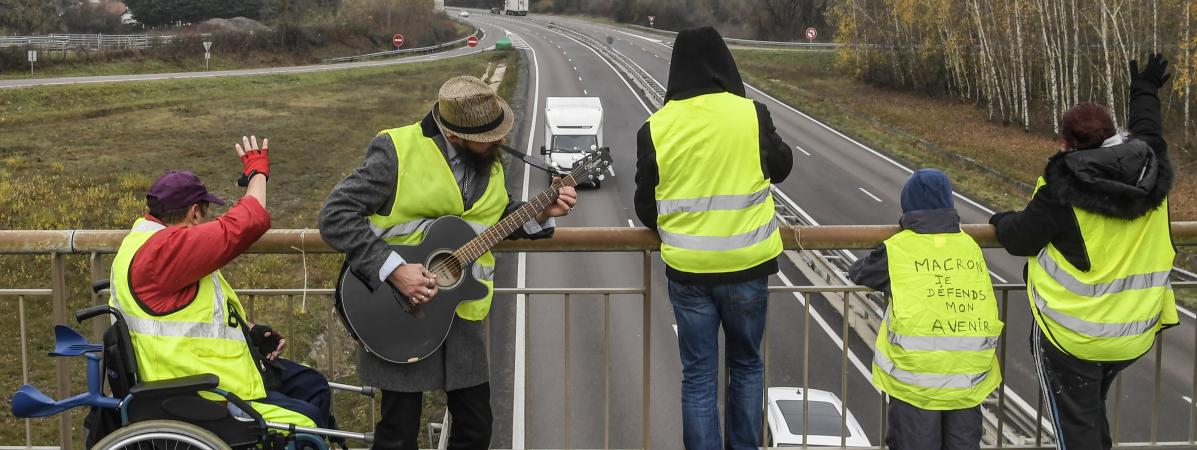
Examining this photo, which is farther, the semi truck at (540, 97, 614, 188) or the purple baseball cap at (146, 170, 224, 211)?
the semi truck at (540, 97, 614, 188)

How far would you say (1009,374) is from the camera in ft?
62.8

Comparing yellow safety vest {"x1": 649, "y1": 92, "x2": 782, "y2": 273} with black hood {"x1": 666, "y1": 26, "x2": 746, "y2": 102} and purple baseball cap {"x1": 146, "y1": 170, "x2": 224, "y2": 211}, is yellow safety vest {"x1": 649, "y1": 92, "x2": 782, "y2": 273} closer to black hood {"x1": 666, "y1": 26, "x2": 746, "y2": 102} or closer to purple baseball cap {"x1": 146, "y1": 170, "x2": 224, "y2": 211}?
black hood {"x1": 666, "y1": 26, "x2": 746, "y2": 102}

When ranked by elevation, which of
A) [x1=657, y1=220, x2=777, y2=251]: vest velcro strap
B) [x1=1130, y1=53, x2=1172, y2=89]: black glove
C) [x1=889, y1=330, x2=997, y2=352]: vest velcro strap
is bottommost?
[x1=889, y1=330, x2=997, y2=352]: vest velcro strap

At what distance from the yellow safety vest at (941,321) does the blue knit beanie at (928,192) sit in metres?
0.13

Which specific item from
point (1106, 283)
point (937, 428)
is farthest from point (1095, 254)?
point (937, 428)

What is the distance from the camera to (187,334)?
4285 millimetres

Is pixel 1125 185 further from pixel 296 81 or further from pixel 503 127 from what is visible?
pixel 296 81

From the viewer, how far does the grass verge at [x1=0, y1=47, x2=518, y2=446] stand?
57.6 ft

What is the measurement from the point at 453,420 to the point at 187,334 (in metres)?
1.14

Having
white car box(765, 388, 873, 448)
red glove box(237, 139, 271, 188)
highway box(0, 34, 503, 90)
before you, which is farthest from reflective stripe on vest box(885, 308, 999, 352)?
highway box(0, 34, 503, 90)

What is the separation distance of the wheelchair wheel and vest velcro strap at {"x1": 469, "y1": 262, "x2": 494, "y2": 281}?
1.18 meters

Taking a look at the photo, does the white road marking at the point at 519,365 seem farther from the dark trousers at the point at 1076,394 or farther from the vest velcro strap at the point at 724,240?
the dark trousers at the point at 1076,394

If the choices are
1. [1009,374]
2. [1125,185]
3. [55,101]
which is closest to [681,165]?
[1125,185]

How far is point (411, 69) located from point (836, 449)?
2801 inches
